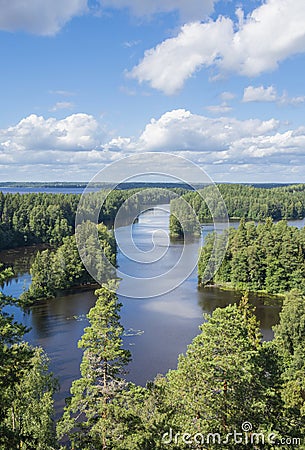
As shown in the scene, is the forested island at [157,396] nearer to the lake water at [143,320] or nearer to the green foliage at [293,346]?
the green foliage at [293,346]

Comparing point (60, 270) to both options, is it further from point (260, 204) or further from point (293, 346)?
point (260, 204)

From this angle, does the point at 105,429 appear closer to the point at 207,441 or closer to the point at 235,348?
the point at 207,441

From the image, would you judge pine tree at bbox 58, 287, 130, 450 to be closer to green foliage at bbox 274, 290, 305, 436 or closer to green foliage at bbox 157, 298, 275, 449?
green foliage at bbox 157, 298, 275, 449

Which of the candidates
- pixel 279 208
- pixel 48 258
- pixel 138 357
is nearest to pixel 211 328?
pixel 138 357

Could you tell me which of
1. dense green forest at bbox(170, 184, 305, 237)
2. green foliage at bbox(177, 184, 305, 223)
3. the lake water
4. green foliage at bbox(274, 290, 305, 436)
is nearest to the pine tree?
green foliage at bbox(274, 290, 305, 436)

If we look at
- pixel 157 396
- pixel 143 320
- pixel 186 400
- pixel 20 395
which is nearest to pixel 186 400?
pixel 186 400

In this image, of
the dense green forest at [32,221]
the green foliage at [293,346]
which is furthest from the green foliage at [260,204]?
the green foliage at [293,346]
